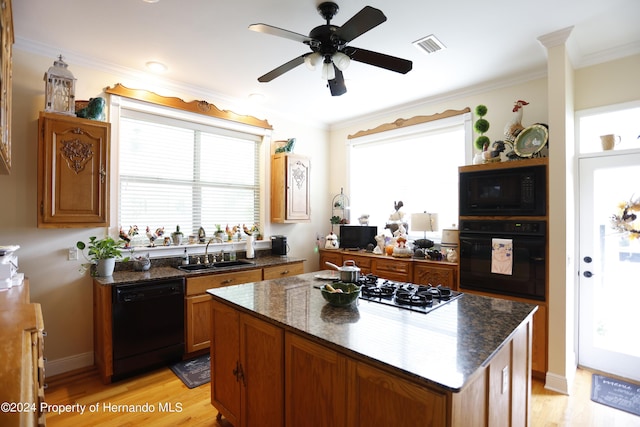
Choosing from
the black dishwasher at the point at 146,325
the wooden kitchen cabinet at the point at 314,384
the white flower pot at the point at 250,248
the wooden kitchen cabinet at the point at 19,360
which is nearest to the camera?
the wooden kitchen cabinet at the point at 19,360

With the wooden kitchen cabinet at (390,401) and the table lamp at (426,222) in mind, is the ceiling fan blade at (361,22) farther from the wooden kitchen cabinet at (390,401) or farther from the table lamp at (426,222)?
the table lamp at (426,222)

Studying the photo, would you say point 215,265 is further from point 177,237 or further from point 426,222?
point 426,222

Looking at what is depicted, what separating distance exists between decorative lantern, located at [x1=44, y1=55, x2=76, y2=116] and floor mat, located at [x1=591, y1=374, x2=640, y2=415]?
489 centimetres

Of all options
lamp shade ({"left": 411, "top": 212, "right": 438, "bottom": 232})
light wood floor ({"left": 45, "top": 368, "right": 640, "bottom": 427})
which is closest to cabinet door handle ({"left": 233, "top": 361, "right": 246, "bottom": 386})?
light wood floor ({"left": 45, "top": 368, "right": 640, "bottom": 427})

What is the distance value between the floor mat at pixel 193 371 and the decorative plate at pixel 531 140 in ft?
11.4

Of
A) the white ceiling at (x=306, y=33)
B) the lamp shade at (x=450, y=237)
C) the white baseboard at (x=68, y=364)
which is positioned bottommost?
the white baseboard at (x=68, y=364)

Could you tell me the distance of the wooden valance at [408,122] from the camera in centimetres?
386

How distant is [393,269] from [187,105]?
9.98ft

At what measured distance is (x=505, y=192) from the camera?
2928mm

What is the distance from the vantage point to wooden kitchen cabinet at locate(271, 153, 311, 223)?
4.34 meters

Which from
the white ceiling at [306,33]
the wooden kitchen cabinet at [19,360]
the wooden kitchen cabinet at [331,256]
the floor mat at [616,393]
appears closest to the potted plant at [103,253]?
the wooden kitchen cabinet at [19,360]

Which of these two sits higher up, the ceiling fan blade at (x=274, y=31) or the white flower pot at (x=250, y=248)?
the ceiling fan blade at (x=274, y=31)

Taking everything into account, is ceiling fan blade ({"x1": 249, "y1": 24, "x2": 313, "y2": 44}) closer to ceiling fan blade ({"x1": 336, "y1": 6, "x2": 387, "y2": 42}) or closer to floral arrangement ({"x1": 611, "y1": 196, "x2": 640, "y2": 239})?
ceiling fan blade ({"x1": 336, "y1": 6, "x2": 387, "y2": 42})

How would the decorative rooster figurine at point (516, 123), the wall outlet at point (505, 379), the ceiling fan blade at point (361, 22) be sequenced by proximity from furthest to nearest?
the decorative rooster figurine at point (516, 123)
the ceiling fan blade at point (361, 22)
the wall outlet at point (505, 379)
